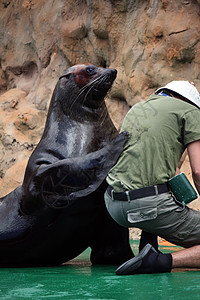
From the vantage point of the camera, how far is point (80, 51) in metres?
10.4

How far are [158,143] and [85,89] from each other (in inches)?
52.3

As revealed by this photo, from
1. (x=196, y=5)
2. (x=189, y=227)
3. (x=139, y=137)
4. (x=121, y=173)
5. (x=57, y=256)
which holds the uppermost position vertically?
(x=196, y=5)

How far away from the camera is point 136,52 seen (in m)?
9.00

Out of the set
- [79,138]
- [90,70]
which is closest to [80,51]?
[90,70]

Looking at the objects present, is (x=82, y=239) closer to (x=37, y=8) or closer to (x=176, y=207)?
(x=176, y=207)

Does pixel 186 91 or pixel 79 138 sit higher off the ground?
pixel 186 91

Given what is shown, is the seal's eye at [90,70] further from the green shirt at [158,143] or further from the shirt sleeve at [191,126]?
the shirt sleeve at [191,126]

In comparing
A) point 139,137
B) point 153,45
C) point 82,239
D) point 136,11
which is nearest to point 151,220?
point 139,137

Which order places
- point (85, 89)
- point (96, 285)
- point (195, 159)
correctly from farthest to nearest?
1. point (85, 89)
2. point (195, 159)
3. point (96, 285)

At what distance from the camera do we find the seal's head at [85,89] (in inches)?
184

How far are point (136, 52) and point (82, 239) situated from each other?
5196 millimetres

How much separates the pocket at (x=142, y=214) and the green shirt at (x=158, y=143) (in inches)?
6.4

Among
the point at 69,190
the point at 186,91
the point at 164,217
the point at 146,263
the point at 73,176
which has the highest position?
the point at 186,91

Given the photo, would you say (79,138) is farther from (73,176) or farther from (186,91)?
(186,91)
